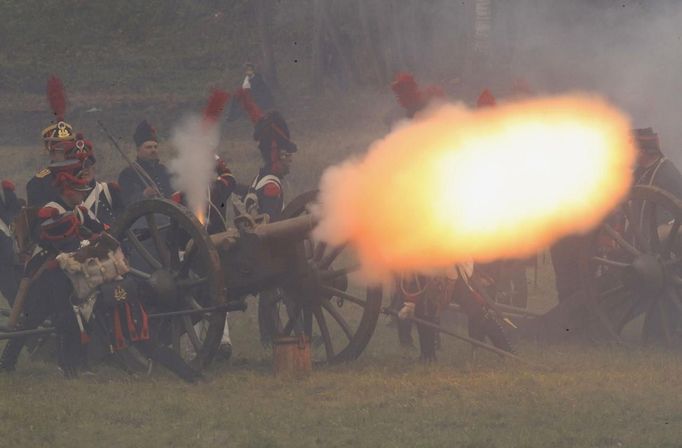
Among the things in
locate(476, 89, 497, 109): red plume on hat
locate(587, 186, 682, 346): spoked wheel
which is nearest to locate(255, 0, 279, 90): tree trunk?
locate(476, 89, 497, 109): red plume on hat

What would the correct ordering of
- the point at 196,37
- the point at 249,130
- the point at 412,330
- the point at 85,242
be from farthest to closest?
the point at 196,37 → the point at 249,130 → the point at 412,330 → the point at 85,242

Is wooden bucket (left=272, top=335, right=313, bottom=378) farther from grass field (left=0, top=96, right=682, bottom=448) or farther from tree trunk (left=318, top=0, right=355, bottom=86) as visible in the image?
tree trunk (left=318, top=0, right=355, bottom=86)

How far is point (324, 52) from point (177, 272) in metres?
23.0

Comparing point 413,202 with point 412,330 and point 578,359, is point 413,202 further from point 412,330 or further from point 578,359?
point 412,330

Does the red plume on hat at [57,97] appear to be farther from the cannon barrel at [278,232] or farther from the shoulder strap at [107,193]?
the cannon barrel at [278,232]

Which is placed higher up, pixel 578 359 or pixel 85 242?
pixel 85 242

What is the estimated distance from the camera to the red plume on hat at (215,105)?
13500 millimetres

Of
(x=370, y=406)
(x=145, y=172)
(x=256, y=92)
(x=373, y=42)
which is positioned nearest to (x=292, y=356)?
(x=370, y=406)

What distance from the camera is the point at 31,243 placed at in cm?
1217

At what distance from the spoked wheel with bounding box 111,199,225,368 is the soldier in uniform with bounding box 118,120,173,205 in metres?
1.60

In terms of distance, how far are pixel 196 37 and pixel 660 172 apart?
27622mm

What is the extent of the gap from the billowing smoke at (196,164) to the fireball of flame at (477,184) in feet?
4.91

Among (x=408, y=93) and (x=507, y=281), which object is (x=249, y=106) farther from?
(x=507, y=281)

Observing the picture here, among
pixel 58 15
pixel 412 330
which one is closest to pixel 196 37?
pixel 58 15
